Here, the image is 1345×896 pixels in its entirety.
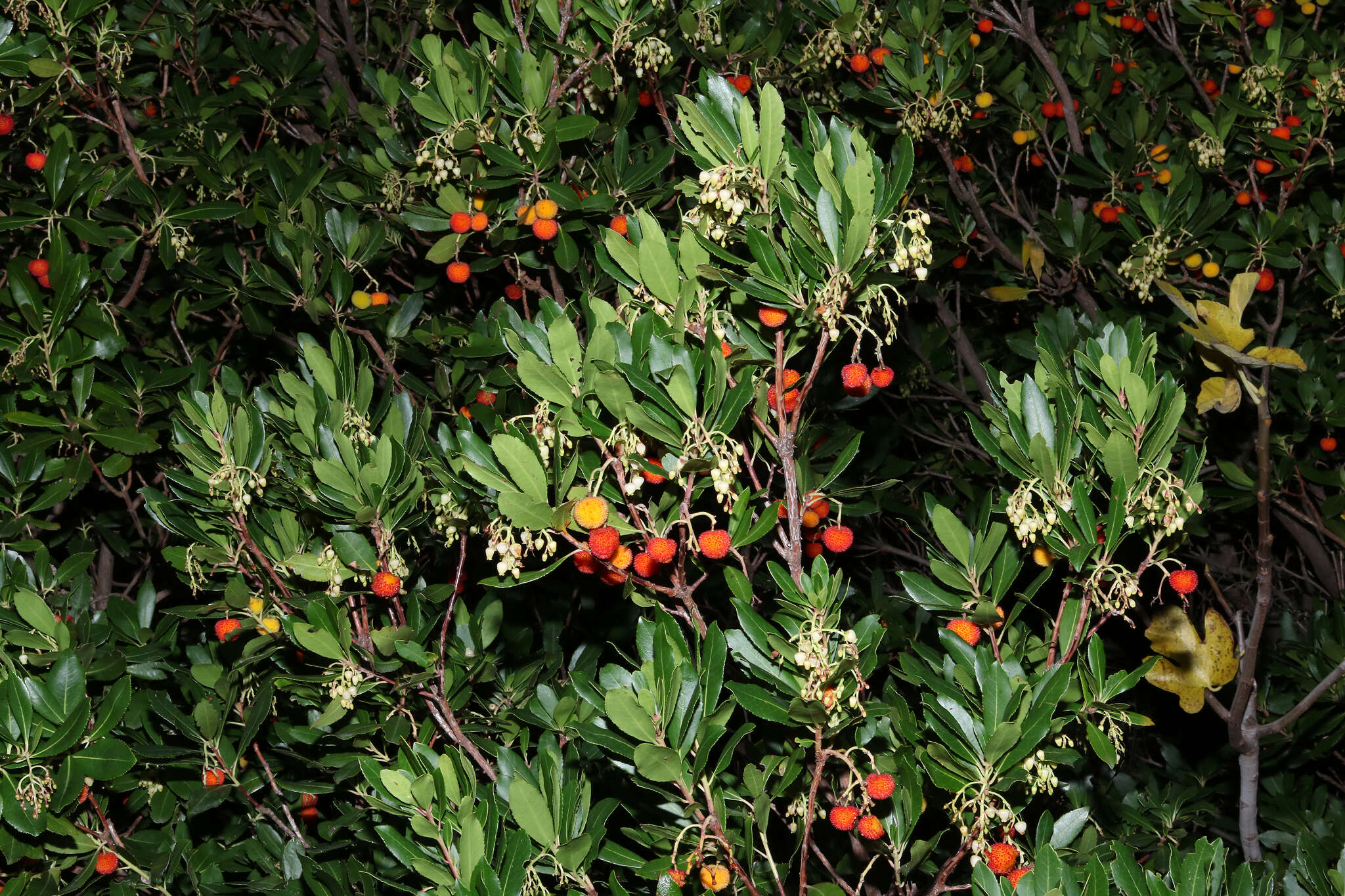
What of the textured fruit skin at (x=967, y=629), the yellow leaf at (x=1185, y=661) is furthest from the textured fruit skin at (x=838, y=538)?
the yellow leaf at (x=1185, y=661)

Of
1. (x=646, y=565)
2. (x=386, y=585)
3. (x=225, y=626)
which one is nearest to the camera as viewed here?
(x=646, y=565)

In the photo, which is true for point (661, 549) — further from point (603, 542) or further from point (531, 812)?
point (531, 812)

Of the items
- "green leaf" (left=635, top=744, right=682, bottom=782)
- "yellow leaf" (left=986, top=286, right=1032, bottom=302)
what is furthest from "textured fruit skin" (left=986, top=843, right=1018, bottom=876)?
"yellow leaf" (left=986, top=286, right=1032, bottom=302)

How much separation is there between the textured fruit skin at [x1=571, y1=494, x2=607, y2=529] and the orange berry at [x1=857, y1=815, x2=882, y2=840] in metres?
→ 0.56

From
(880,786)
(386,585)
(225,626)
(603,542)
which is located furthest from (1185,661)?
(225,626)

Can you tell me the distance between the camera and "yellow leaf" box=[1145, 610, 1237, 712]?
1.81m

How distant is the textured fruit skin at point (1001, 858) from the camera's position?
1436mm

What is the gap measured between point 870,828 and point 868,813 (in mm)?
113

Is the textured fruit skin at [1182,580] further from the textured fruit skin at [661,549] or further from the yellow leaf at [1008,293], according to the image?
the yellow leaf at [1008,293]

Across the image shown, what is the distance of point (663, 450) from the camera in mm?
1561

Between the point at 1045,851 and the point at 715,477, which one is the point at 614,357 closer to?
the point at 715,477

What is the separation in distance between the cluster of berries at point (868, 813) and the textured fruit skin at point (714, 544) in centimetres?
39

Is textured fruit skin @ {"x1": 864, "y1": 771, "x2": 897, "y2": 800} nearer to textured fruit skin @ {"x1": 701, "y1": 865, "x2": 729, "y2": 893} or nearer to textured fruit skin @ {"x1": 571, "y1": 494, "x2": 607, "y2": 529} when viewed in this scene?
textured fruit skin @ {"x1": 701, "y1": 865, "x2": 729, "y2": 893}

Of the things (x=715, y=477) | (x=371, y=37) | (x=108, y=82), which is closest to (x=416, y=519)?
(x=715, y=477)
